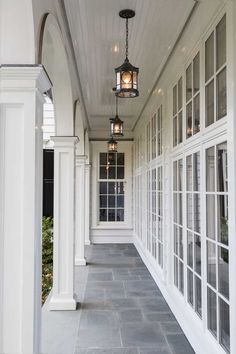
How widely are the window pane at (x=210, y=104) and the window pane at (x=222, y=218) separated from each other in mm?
674

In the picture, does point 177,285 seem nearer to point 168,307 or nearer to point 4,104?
point 168,307

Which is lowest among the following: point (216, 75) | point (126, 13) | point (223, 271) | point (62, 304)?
point (62, 304)

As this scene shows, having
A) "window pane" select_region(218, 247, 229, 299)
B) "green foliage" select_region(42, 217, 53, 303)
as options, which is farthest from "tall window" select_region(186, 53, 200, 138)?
"green foliage" select_region(42, 217, 53, 303)

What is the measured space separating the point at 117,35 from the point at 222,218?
245cm

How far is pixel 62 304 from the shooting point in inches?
173

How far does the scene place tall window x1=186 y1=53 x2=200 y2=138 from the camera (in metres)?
3.35

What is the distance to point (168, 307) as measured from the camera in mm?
4551

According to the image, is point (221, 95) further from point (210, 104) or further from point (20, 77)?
point (20, 77)

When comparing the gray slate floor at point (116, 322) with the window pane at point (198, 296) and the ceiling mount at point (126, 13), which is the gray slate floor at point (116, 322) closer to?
the window pane at point (198, 296)

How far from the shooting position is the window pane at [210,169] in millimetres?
2906

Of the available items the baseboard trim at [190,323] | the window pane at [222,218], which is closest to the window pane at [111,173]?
the baseboard trim at [190,323]

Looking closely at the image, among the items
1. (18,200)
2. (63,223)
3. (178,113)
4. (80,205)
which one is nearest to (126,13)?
(178,113)

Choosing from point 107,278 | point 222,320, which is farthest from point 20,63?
point 107,278

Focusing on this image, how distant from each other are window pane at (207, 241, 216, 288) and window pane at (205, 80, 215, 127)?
1053 millimetres
